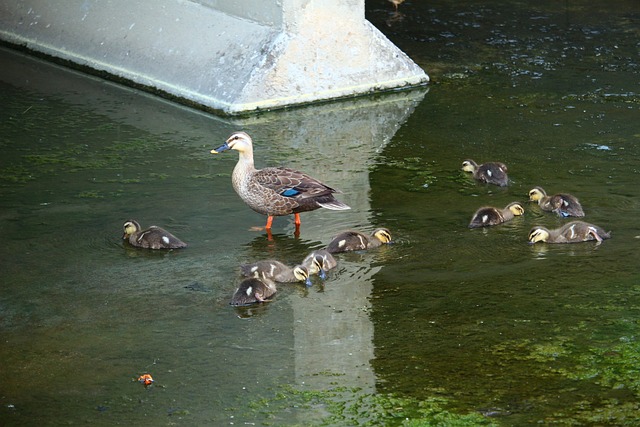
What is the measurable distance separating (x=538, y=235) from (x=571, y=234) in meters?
0.25

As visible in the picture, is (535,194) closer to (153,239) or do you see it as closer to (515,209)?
(515,209)

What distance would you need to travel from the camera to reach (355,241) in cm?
858

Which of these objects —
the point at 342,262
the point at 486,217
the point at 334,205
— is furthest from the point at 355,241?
the point at 486,217

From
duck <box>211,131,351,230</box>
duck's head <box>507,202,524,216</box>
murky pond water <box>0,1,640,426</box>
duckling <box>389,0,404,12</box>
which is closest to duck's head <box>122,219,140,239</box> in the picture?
murky pond water <box>0,1,640,426</box>

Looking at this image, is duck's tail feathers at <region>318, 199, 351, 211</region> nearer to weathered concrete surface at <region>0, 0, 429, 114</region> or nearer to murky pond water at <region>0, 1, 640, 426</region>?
murky pond water at <region>0, 1, 640, 426</region>

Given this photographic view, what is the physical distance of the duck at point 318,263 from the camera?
26.7 feet

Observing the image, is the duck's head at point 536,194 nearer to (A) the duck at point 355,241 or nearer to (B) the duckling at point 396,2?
(A) the duck at point 355,241

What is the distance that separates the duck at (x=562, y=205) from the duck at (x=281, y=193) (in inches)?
61.4

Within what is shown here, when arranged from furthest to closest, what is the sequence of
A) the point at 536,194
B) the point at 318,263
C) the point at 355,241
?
1. the point at 536,194
2. the point at 355,241
3. the point at 318,263

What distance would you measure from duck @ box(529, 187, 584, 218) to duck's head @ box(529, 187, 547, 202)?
0.13ft

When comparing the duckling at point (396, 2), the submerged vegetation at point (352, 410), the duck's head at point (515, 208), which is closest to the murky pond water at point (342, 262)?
the submerged vegetation at point (352, 410)

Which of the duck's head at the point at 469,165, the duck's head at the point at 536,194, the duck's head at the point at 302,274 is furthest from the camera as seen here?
the duck's head at the point at 469,165

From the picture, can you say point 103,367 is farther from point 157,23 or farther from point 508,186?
point 157,23

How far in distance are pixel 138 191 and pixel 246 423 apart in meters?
4.29
